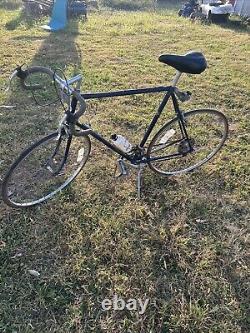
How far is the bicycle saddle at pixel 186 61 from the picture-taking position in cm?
271

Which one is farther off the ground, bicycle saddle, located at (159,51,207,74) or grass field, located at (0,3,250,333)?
bicycle saddle, located at (159,51,207,74)

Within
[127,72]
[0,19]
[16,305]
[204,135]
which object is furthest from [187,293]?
[0,19]

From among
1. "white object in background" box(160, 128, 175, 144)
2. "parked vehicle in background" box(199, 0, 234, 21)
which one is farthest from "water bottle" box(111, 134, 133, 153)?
"parked vehicle in background" box(199, 0, 234, 21)

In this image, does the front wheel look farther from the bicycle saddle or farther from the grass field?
the bicycle saddle

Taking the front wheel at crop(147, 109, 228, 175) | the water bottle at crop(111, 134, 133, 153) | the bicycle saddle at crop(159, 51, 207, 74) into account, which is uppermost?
the bicycle saddle at crop(159, 51, 207, 74)

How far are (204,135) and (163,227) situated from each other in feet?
5.44

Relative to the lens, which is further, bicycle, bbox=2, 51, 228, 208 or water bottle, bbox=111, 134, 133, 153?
water bottle, bbox=111, 134, 133, 153

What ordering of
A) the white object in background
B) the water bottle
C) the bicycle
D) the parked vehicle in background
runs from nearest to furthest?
the bicycle < the water bottle < the white object in background < the parked vehicle in background

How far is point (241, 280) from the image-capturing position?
104 inches

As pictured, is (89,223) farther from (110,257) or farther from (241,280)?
(241,280)

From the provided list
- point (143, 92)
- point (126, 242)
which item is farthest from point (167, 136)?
point (126, 242)

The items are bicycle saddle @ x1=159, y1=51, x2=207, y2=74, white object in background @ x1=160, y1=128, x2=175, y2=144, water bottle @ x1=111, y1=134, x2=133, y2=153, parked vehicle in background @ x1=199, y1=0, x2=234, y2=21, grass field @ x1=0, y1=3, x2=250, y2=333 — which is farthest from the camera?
parked vehicle in background @ x1=199, y1=0, x2=234, y2=21

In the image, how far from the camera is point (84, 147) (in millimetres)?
3270

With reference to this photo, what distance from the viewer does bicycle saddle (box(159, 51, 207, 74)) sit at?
2707mm
